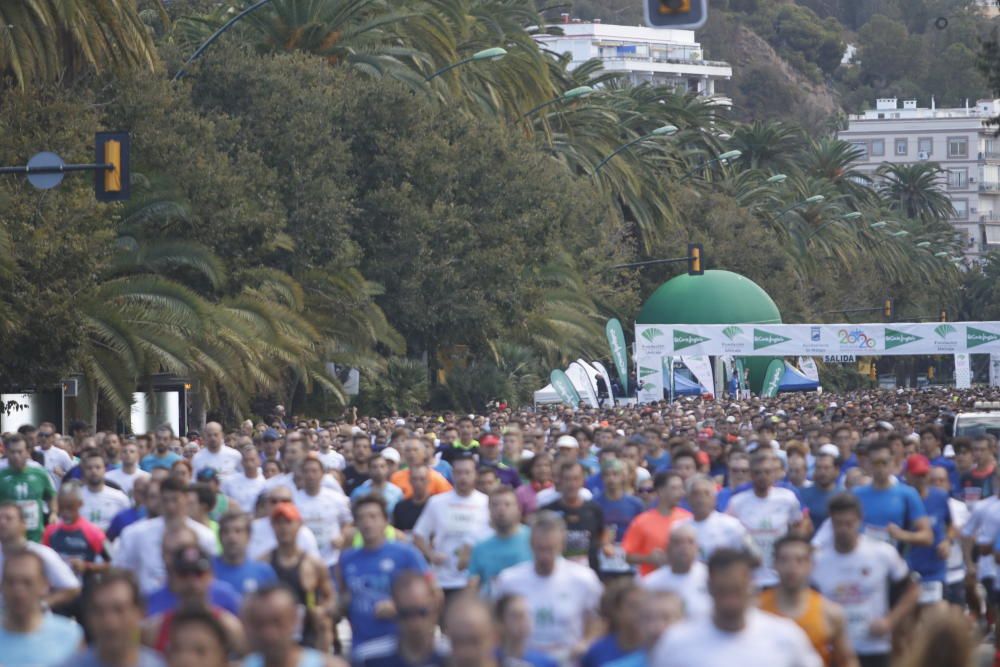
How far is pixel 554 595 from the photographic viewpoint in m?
9.44

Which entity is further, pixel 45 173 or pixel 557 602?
pixel 45 173

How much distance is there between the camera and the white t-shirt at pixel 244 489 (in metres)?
15.8

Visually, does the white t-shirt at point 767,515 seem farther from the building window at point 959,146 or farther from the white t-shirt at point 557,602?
the building window at point 959,146

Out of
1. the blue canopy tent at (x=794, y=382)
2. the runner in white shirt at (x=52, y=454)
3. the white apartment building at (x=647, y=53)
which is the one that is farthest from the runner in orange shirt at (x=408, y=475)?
the white apartment building at (x=647, y=53)

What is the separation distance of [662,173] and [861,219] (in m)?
32.6

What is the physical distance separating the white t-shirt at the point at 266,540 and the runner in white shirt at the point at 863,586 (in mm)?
2771

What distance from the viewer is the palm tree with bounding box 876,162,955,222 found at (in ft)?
412

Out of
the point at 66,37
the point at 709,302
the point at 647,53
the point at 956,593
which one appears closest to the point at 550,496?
the point at 956,593

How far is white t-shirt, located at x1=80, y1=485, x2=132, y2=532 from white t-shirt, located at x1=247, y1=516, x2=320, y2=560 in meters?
2.82

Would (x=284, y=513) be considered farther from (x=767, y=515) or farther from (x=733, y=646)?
(x=733, y=646)

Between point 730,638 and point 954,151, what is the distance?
6016 inches

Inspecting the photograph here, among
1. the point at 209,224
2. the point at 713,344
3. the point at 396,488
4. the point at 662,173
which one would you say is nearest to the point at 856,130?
the point at 662,173

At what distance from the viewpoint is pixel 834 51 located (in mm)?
191750

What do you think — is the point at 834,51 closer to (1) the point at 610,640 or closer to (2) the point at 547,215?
(2) the point at 547,215
